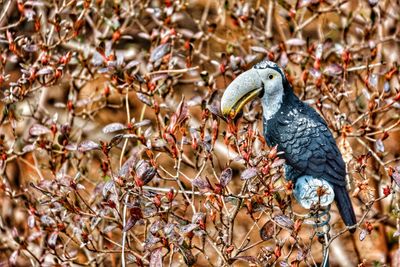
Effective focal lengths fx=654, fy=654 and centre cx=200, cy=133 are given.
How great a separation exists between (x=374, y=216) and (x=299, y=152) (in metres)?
1.39

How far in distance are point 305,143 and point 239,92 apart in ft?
0.80

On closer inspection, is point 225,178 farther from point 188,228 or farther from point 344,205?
point 344,205

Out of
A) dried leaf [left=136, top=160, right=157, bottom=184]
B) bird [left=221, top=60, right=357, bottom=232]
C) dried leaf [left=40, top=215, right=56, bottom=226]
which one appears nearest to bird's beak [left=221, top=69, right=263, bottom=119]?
bird [left=221, top=60, right=357, bottom=232]

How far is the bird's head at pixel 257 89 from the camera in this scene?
69.3 inches

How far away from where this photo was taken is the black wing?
1.83 meters

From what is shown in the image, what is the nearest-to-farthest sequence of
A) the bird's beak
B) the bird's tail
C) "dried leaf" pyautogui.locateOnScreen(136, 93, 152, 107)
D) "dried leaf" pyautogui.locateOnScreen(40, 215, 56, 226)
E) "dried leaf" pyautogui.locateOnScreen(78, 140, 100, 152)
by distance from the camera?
the bird's beak → the bird's tail → "dried leaf" pyautogui.locateOnScreen(78, 140, 100, 152) → "dried leaf" pyautogui.locateOnScreen(136, 93, 152, 107) → "dried leaf" pyautogui.locateOnScreen(40, 215, 56, 226)

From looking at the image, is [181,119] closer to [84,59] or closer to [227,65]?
[227,65]

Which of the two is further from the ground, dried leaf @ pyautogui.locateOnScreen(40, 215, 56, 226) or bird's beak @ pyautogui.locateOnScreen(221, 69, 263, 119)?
bird's beak @ pyautogui.locateOnScreen(221, 69, 263, 119)

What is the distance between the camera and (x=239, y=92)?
176 cm

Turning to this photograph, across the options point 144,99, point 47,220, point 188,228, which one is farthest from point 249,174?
point 47,220

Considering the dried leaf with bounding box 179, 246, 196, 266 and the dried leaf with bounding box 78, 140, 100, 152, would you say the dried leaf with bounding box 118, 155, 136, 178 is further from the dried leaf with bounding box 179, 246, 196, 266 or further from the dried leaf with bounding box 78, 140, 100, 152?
the dried leaf with bounding box 179, 246, 196, 266

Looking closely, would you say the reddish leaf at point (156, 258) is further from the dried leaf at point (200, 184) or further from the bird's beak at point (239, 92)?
the bird's beak at point (239, 92)

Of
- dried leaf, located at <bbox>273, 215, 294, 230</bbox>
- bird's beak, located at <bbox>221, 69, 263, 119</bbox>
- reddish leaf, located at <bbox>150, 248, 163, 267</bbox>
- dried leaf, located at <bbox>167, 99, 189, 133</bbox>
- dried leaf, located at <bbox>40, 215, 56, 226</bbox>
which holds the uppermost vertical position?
bird's beak, located at <bbox>221, 69, 263, 119</bbox>

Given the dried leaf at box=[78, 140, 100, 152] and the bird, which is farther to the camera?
the dried leaf at box=[78, 140, 100, 152]
